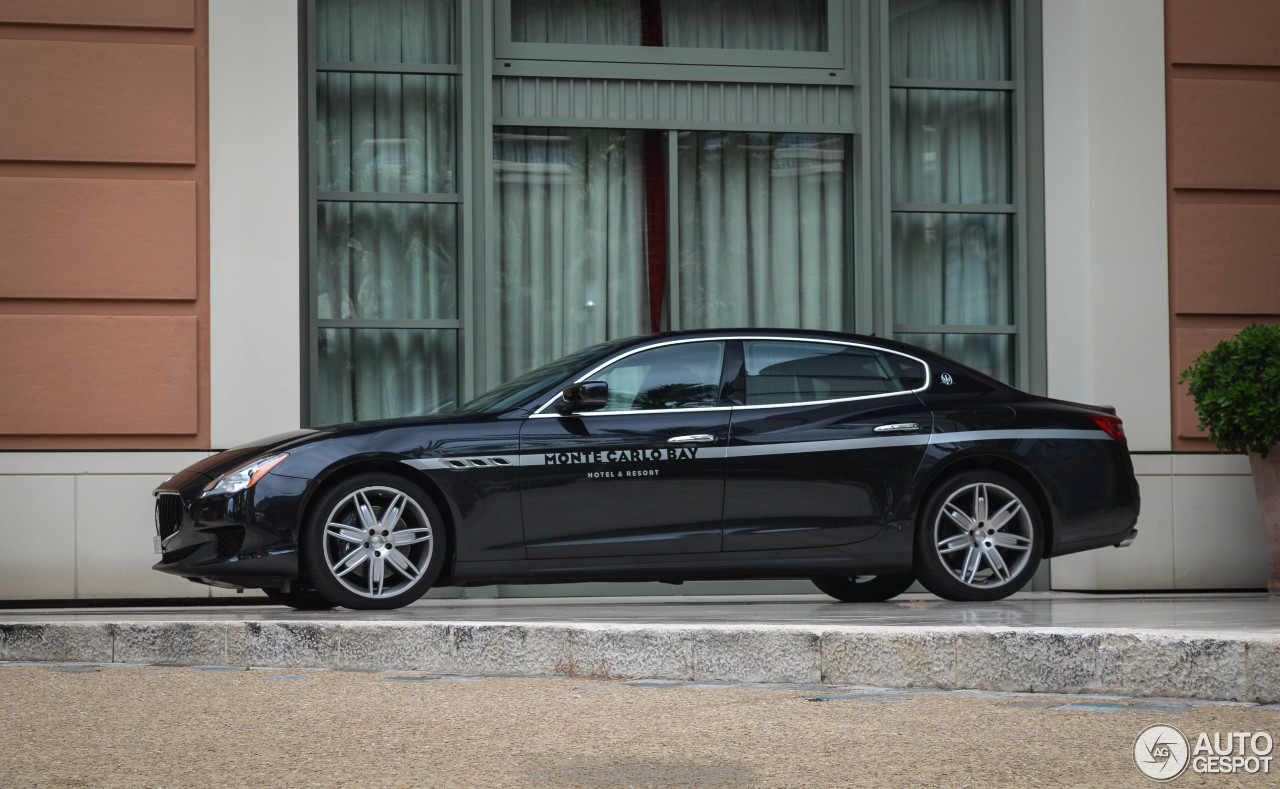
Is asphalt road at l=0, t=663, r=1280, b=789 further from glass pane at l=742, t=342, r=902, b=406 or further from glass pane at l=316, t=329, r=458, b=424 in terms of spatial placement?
glass pane at l=316, t=329, r=458, b=424

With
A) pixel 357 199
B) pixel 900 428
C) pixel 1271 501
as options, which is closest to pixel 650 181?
pixel 357 199

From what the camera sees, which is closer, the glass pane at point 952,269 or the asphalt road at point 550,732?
the asphalt road at point 550,732

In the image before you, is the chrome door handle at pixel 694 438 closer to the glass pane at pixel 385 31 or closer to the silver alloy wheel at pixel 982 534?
the silver alloy wheel at pixel 982 534

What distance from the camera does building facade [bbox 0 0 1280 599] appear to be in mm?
9367

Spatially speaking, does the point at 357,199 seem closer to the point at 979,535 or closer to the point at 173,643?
the point at 173,643

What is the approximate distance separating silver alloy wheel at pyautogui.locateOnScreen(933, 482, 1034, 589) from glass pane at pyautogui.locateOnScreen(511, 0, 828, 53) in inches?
178

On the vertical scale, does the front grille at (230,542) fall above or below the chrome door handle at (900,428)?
below

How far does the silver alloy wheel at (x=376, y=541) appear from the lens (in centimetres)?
687

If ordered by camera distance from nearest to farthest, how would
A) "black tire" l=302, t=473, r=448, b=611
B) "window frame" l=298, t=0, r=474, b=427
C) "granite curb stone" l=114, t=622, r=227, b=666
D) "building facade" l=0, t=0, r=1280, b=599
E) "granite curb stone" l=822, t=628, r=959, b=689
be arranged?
1. "granite curb stone" l=822, t=628, r=959, b=689
2. "granite curb stone" l=114, t=622, r=227, b=666
3. "black tire" l=302, t=473, r=448, b=611
4. "building facade" l=0, t=0, r=1280, b=599
5. "window frame" l=298, t=0, r=474, b=427

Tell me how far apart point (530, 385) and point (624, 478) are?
2.57 feet

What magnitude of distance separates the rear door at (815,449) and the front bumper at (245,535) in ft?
7.01

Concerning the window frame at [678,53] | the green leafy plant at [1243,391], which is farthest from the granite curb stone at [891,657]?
the window frame at [678,53]

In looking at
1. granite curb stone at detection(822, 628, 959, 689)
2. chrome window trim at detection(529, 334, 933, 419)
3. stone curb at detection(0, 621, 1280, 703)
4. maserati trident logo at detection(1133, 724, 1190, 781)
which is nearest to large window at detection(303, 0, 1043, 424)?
chrome window trim at detection(529, 334, 933, 419)

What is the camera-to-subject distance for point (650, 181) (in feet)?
34.5
